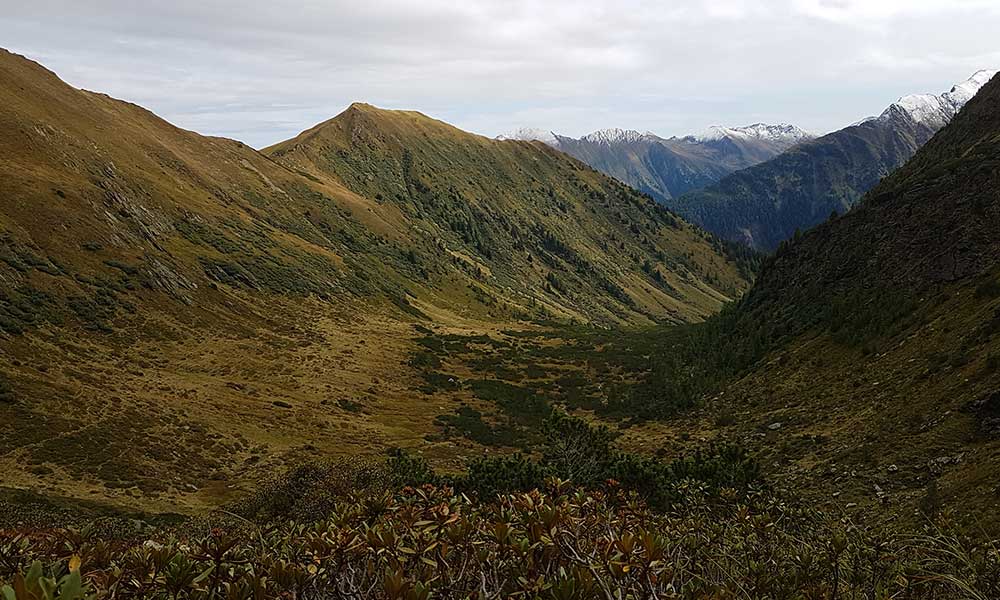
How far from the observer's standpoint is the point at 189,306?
201 ft

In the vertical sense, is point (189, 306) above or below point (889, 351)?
below

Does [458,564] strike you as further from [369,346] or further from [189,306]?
[369,346]

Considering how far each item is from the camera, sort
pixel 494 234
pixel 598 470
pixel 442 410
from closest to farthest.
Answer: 1. pixel 598 470
2. pixel 442 410
3. pixel 494 234

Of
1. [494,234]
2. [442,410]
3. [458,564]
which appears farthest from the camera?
[494,234]

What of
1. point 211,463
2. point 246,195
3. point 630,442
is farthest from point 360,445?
point 246,195

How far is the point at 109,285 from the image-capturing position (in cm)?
5481

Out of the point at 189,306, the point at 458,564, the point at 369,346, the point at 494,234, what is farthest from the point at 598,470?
the point at 494,234

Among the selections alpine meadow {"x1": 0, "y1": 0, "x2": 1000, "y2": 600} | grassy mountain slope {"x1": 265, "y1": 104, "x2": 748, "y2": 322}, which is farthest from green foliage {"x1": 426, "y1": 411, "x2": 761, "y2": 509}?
grassy mountain slope {"x1": 265, "y1": 104, "x2": 748, "y2": 322}

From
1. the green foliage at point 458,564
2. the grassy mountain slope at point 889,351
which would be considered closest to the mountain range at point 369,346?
the grassy mountain slope at point 889,351

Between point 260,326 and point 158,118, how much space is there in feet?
259

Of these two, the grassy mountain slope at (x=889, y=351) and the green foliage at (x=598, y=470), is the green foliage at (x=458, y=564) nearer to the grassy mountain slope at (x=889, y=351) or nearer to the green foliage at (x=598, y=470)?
the grassy mountain slope at (x=889, y=351)

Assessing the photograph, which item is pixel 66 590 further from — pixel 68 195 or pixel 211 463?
pixel 68 195

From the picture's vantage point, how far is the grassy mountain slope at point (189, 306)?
33031 millimetres

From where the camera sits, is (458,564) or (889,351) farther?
(889,351)
